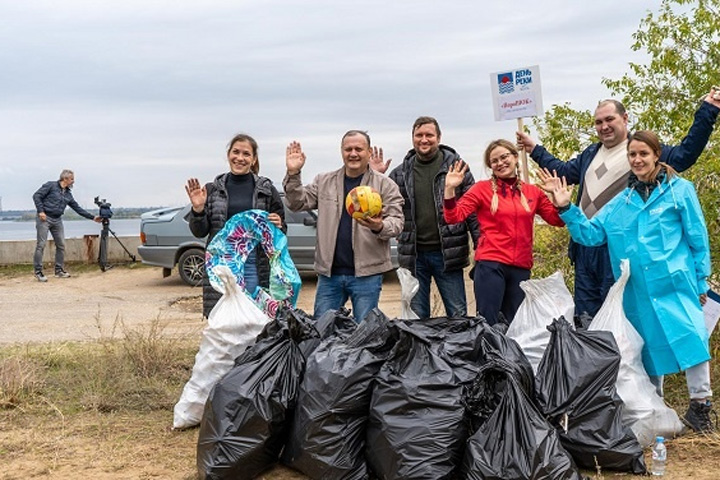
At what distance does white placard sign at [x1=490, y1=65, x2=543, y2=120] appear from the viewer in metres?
6.05

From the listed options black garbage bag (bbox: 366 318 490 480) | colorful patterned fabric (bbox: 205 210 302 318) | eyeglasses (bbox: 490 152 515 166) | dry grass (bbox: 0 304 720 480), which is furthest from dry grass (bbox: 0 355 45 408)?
eyeglasses (bbox: 490 152 515 166)

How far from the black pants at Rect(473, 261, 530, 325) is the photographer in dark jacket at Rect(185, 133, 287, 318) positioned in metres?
1.38

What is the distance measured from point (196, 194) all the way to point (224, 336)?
1.10 m

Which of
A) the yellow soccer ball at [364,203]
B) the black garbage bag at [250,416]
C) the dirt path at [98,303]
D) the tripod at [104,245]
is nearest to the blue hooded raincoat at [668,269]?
the yellow soccer ball at [364,203]

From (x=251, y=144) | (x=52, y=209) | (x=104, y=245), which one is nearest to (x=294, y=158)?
(x=251, y=144)

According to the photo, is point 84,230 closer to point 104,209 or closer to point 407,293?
point 104,209

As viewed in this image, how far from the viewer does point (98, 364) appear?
6.23 m

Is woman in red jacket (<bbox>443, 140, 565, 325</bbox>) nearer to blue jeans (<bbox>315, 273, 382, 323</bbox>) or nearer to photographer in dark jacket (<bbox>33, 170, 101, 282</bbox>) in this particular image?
blue jeans (<bbox>315, 273, 382, 323</bbox>)

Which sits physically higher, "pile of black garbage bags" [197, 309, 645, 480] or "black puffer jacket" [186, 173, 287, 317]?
"black puffer jacket" [186, 173, 287, 317]

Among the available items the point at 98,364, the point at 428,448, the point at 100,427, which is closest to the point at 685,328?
the point at 428,448

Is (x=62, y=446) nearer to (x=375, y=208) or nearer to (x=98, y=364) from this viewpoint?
(x=98, y=364)

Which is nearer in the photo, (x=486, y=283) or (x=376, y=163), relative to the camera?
(x=486, y=283)

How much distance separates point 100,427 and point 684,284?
3.52m

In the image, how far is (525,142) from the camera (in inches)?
225
